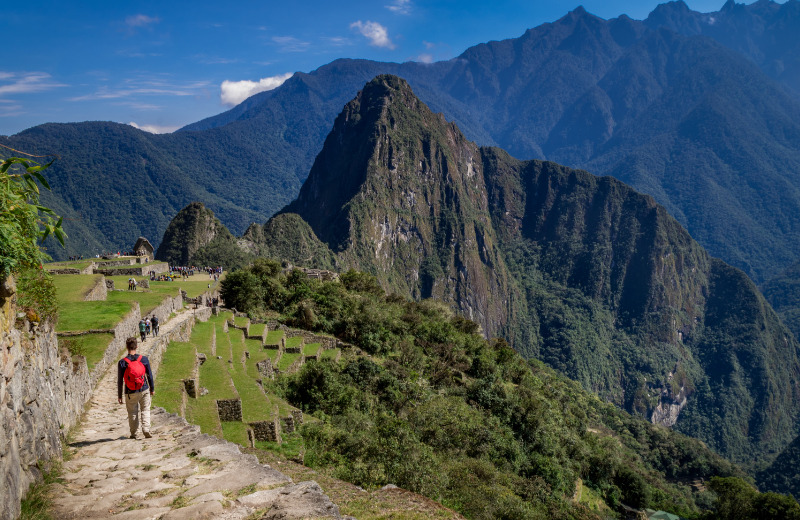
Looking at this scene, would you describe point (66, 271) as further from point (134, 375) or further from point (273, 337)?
point (134, 375)

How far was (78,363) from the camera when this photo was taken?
364 inches

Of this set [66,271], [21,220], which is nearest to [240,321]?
[66,271]

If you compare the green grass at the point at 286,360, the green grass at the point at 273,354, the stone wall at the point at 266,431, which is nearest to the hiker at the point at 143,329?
the stone wall at the point at 266,431

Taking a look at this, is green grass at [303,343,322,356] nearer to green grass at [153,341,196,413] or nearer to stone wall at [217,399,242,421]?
green grass at [153,341,196,413]

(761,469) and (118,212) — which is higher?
(118,212)

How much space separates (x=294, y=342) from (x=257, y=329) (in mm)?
2196

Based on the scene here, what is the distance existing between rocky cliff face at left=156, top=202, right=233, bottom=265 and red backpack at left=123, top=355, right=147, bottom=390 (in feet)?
242

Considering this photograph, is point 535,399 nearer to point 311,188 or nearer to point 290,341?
point 290,341

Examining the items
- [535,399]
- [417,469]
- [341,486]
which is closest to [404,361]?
[535,399]

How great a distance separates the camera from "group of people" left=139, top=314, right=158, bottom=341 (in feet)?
51.9

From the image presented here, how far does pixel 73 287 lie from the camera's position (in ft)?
62.7

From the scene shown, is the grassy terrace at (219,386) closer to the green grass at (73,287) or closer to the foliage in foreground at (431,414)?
the foliage in foreground at (431,414)

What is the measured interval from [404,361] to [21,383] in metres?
25.4

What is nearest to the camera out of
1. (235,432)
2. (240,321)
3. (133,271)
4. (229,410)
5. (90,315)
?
(235,432)
